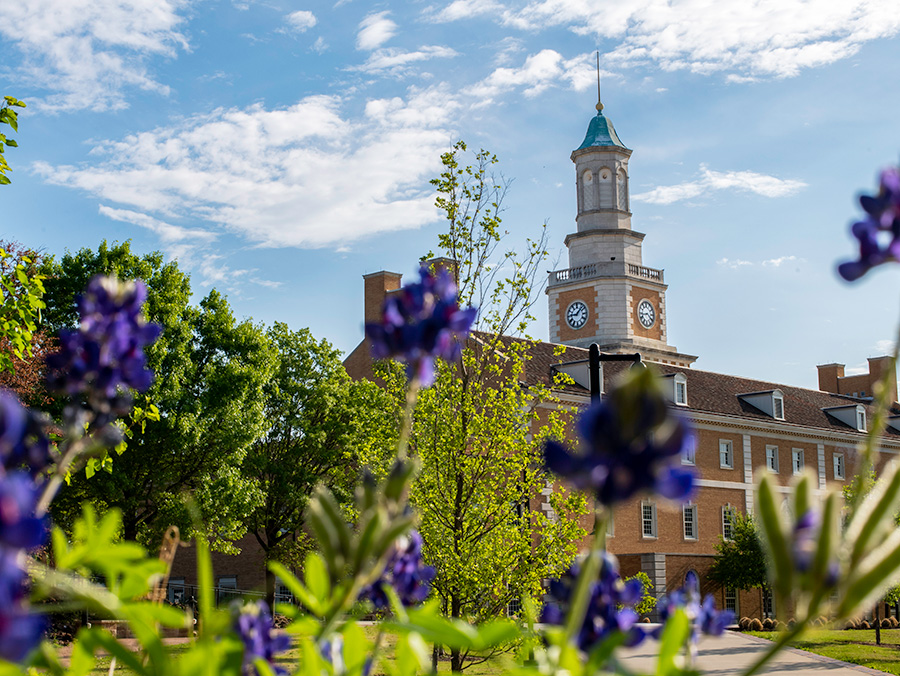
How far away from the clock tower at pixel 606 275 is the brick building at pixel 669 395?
84mm

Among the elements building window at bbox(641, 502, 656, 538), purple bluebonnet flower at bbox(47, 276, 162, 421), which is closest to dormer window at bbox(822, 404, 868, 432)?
building window at bbox(641, 502, 656, 538)

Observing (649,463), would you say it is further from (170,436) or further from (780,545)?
(170,436)

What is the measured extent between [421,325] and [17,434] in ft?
2.53

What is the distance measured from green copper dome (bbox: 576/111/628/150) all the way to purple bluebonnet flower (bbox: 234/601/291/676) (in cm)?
7505

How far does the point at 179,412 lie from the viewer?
94.7 feet

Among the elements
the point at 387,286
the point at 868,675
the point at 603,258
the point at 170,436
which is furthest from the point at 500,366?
the point at 603,258

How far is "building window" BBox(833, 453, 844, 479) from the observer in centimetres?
5081

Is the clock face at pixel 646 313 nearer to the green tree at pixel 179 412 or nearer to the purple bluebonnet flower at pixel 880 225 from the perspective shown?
the green tree at pixel 179 412

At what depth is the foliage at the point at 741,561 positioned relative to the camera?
39750mm

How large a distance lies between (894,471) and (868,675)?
23.1 m

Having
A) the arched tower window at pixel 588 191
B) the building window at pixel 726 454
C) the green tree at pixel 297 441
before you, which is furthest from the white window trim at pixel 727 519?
the arched tower window at pixel 588 191

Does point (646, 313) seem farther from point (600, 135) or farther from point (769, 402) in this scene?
point (769, 402)

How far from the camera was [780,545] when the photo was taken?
124cm

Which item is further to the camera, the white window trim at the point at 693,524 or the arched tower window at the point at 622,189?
the arched tower window at the point at 622,189
